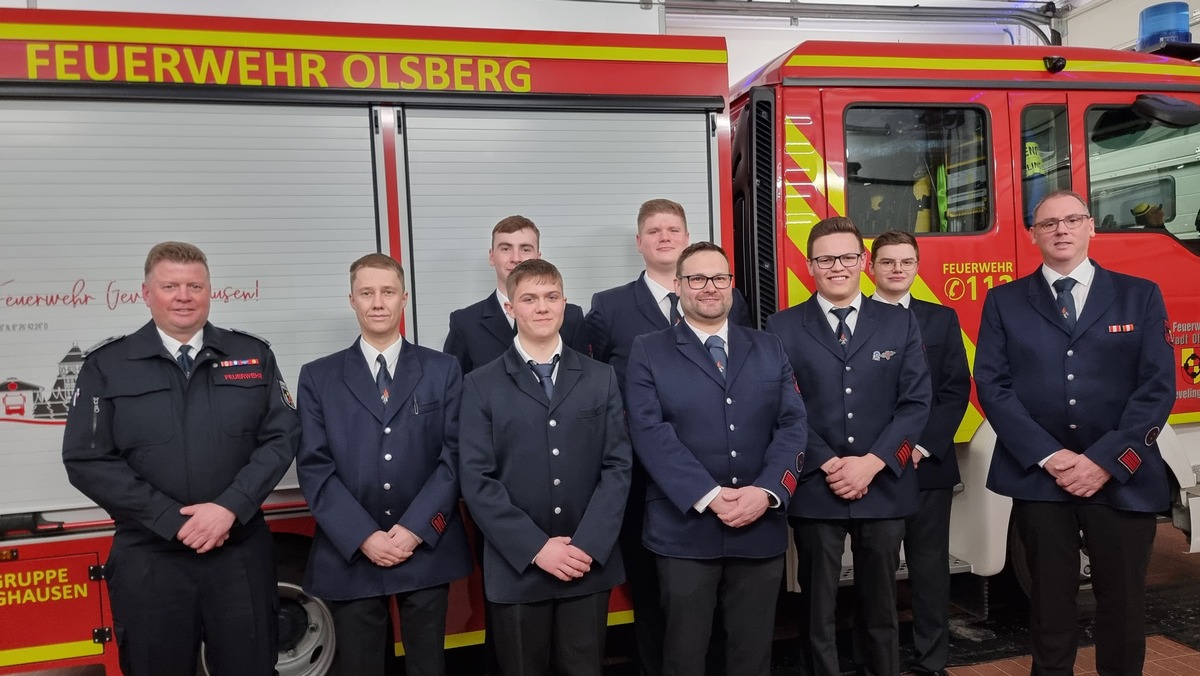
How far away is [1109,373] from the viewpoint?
308 cm

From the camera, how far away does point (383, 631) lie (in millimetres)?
2828

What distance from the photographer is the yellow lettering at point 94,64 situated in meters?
3.06

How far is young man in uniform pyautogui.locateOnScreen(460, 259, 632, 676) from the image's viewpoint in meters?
2.64

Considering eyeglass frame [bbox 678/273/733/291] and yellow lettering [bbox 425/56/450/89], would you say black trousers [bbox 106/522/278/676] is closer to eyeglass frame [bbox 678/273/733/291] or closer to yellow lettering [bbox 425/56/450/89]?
eyeglass frame [bbox 678/273/733/291]

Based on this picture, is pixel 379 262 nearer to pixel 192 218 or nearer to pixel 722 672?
pixel 192 218

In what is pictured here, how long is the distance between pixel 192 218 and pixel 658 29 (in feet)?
7.60

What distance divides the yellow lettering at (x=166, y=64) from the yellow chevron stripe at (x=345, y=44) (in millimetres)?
39

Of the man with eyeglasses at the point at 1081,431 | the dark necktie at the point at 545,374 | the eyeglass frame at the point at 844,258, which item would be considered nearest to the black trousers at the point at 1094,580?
the man with eyeglasses at the point at 1081,431

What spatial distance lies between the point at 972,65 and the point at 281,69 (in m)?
3.26

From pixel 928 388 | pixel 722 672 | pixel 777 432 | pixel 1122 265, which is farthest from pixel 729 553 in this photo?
pixel 1122 265

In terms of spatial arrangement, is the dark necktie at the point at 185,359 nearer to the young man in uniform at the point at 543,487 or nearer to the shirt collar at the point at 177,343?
the shirt collar at the point at 177,343

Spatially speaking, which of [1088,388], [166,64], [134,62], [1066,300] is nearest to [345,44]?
[166,64]

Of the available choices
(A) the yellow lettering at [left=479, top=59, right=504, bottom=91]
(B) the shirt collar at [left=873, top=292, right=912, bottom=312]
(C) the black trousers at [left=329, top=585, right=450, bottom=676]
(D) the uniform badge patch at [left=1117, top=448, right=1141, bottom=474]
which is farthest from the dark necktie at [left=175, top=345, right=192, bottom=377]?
(D) the uniform badge patch at [left=1117, top=448, right=1141, bottom=474]

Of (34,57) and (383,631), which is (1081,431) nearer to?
(383,631)
